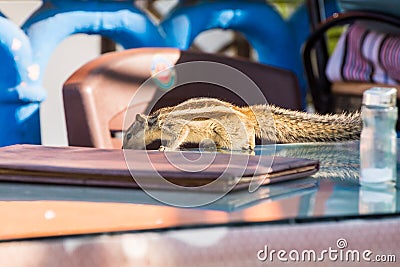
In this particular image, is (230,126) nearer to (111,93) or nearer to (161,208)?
(161,208)

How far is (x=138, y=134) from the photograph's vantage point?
104 centimetres

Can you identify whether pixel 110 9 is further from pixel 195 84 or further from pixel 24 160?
pixel 24 160

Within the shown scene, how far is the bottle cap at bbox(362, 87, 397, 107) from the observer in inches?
33.0

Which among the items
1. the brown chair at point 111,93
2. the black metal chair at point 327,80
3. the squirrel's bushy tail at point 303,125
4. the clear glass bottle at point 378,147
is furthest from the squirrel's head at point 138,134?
the black metal chair at point 327,80

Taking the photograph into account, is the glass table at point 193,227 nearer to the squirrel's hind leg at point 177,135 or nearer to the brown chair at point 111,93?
the squirrel's hind leg at point 177,135

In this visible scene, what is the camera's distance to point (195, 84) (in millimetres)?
1790

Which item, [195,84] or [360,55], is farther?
[360,55]

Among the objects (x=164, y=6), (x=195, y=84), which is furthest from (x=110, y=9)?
(x=164, y=6)

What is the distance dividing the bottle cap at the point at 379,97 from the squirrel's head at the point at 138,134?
289 millimetres

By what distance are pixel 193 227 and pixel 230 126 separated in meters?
0.36

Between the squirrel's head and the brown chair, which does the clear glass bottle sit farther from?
the brown chair

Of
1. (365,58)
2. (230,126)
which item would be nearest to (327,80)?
(365,58)

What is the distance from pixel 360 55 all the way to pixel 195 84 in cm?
75

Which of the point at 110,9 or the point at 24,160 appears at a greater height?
the point at 24,160
